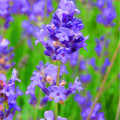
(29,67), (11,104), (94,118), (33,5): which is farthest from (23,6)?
(11,104)

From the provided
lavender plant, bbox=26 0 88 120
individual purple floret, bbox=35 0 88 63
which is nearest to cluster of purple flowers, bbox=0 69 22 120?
lavender plant, bbox=26 0 88 120

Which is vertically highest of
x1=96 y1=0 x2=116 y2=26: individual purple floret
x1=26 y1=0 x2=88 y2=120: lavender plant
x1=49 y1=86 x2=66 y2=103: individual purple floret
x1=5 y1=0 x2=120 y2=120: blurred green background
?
x1=96 y1=0 x2=116 y2=26: individual purple floret

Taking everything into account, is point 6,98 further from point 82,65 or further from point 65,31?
point 82,65

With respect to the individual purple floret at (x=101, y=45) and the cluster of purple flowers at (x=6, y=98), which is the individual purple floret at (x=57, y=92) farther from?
the individual purple floret at (x=101, y=45)

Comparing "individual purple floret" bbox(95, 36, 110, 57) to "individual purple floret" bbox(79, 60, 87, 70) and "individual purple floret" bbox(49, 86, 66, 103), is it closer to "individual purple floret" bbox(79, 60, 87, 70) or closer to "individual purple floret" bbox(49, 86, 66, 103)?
"individual purple floret" bbox(79, 60, 87, 70)

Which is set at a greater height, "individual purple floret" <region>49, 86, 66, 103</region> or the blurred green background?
the blurred green background

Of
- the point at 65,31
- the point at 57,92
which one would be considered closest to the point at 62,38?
the point at 65,31

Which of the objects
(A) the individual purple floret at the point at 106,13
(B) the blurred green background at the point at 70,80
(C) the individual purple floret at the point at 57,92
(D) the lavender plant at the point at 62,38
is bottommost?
(C) the individual purple floret at the point at 57,92

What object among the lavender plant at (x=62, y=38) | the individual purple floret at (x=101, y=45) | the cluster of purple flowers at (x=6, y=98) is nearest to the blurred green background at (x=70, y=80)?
the individual purple floret at (x=101, y=45)
